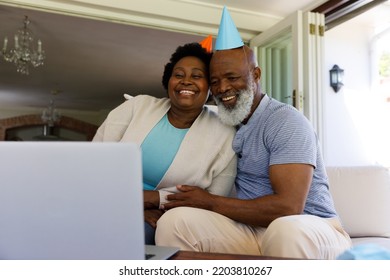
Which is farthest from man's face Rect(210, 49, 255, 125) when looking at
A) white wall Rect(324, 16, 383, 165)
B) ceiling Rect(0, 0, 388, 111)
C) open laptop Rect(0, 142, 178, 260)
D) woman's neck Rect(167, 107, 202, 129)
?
white wall Rect(324, 16, 383, 165)

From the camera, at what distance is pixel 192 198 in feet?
4.26

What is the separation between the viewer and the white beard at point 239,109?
4.89 feet

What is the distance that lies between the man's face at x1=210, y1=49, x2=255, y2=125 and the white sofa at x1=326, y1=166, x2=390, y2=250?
698 millimetres

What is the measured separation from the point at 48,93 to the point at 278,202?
7.53 meters

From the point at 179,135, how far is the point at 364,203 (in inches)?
38.7

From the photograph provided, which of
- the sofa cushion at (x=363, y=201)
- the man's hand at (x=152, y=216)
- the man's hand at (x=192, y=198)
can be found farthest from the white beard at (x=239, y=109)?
the sofa cushion at (x=363, y=201)

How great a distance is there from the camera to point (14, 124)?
33.2 feet

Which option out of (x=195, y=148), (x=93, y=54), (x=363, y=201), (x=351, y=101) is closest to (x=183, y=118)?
(x=195, y=148)

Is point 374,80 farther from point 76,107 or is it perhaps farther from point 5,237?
point 76,107

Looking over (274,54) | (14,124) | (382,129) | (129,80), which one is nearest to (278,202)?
(274,54)

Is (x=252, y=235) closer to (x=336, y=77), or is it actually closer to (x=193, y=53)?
(x=193, y=53)

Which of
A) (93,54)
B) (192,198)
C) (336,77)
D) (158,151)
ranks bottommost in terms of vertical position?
(192,198)

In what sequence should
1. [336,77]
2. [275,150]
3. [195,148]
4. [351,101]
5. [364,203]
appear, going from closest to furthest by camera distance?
[275,150]
[195,148]
[364,203]
[336,77]
[351,101]

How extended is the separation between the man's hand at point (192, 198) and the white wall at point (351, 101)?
2.64m
